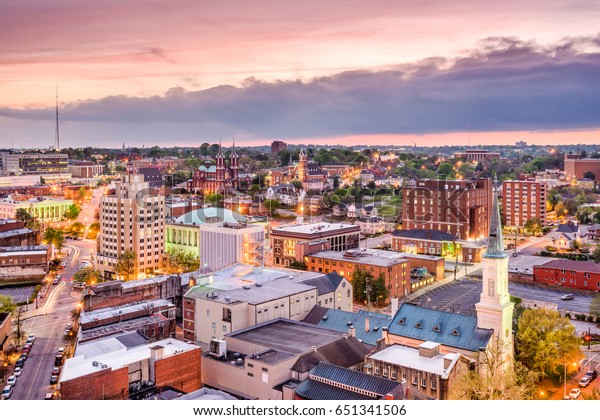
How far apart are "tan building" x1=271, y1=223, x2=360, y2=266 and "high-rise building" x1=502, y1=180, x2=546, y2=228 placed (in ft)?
28.3

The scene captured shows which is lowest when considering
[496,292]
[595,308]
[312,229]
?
[595,308]

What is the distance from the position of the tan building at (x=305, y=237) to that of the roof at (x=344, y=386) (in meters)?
9.58

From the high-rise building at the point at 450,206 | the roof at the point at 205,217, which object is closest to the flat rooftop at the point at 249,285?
the roof at the point at 205,217

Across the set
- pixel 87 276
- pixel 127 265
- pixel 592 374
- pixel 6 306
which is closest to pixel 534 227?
pixel 592 374

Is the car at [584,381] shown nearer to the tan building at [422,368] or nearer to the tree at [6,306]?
the tan building at [422,368]

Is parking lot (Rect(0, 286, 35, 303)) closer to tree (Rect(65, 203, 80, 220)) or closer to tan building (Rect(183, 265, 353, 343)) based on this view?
tan building (Rect(183, 265, 353, 343))

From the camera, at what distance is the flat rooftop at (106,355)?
213 inches

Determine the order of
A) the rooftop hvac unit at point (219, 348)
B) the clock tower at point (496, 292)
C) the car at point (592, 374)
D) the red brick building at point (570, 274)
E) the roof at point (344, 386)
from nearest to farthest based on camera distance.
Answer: the roof at point (344, 386), the rooftop hvac unit at point (219, 348), the clock tower at point (496, 292), the car at point (592, 374), the red brick building at point (570, 274)

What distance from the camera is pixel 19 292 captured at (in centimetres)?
1339

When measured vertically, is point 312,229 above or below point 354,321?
above

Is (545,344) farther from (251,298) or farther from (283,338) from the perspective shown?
(251,298)

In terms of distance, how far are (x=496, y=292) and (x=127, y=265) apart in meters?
9.65

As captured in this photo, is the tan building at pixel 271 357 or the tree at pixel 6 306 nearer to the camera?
the tan building at pixel 271 357

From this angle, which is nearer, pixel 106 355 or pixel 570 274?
pixel 106 355
